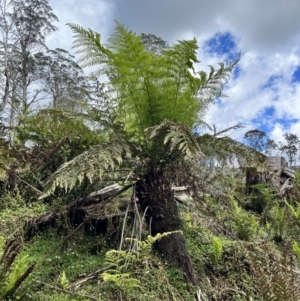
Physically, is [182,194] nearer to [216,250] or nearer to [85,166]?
[216,250]

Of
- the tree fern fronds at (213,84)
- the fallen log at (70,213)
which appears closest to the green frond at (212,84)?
the tree fern fronds at (213,84)

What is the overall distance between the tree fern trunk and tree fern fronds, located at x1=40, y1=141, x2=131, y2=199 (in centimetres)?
49

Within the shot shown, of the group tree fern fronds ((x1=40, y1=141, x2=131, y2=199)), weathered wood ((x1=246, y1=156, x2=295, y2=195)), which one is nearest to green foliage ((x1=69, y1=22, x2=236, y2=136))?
tree fern fronds ((x1=40, y1=141, x2=131, y2=199))

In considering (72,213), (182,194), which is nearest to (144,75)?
(72,213)

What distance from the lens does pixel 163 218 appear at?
10.3 ft

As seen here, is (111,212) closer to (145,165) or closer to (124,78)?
(145,165)

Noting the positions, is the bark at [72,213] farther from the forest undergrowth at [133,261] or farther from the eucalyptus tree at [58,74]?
the eucalyptus tree at [58,74]

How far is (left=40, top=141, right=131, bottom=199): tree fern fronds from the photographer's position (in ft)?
8.79

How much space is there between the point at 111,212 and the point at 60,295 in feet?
3.88

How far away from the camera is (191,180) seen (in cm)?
345

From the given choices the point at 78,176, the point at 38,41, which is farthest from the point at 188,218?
the point at 38,41

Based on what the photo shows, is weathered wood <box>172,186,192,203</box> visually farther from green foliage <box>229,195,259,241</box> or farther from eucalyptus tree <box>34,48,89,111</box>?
eucalyptus tree <box>34,48,89,111</box>

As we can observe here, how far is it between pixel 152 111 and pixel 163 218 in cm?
100

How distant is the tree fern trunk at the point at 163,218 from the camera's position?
10.3 ft
